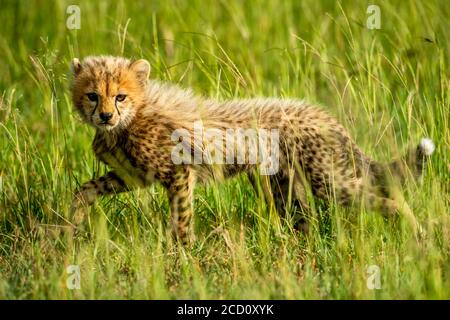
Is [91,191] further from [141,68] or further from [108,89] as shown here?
[141,68]

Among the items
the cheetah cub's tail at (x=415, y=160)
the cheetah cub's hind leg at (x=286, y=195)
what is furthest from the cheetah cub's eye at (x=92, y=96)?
the cheetah cub's tail at (x=415, y=160)

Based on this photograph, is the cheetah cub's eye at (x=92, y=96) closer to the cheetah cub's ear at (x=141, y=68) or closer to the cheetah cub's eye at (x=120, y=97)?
the cheetah cub's eye at (x=120, y=97)

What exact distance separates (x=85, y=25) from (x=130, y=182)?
288 cm

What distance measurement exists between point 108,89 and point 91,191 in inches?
19.8

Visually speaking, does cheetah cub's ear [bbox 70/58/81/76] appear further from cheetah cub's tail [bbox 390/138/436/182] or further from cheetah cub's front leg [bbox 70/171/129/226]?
cheetah cub's tail [bbox 390/138/436/182]

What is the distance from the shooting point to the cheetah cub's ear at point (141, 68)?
4.71 m

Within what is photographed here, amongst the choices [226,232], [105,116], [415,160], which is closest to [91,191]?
[105,116]

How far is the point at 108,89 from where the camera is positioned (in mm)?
4586

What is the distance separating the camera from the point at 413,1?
260 inches

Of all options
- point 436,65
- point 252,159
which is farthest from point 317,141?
point 436,65

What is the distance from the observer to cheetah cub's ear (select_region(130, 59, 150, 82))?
15.5ft

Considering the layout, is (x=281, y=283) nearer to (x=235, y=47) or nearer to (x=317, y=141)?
(x=317, y=141)

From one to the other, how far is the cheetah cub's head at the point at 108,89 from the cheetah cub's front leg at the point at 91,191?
0.85 ft

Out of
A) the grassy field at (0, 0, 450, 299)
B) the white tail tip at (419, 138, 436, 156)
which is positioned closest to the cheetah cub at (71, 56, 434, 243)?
the white tail tip at (419, 138, 436, 156)
